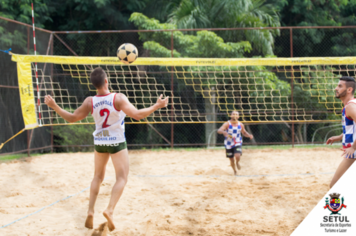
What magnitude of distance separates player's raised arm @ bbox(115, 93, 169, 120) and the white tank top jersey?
69 mm

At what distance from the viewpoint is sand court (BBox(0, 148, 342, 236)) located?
12.8 feet

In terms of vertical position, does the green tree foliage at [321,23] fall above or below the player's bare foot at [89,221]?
above

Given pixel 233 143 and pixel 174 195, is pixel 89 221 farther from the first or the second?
pixel 233 143

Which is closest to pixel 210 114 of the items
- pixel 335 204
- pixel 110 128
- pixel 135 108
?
pixel 335 204

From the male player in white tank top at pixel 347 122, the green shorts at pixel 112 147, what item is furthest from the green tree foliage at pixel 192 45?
the green shorts at pixel 112 147

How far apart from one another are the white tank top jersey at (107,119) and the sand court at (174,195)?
0.87 metres

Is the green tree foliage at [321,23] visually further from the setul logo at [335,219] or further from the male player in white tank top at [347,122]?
the setul logo at [335,219]

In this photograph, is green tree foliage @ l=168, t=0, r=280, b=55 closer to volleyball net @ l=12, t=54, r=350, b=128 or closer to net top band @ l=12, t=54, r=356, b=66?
volleyball net @ l=12, t=54, r=350, b=128

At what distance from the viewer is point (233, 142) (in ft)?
23.4

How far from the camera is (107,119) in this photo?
3645mm

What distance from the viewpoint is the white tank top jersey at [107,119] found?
3.62 meters

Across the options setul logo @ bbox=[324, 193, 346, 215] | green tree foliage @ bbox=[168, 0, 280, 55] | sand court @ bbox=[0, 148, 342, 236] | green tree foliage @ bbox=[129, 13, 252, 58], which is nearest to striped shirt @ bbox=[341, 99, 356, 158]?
setul logo @ bbox=[324, 193, 346, 215]

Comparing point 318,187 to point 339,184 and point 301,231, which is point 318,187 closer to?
point 339,184

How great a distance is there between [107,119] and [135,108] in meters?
0.39
